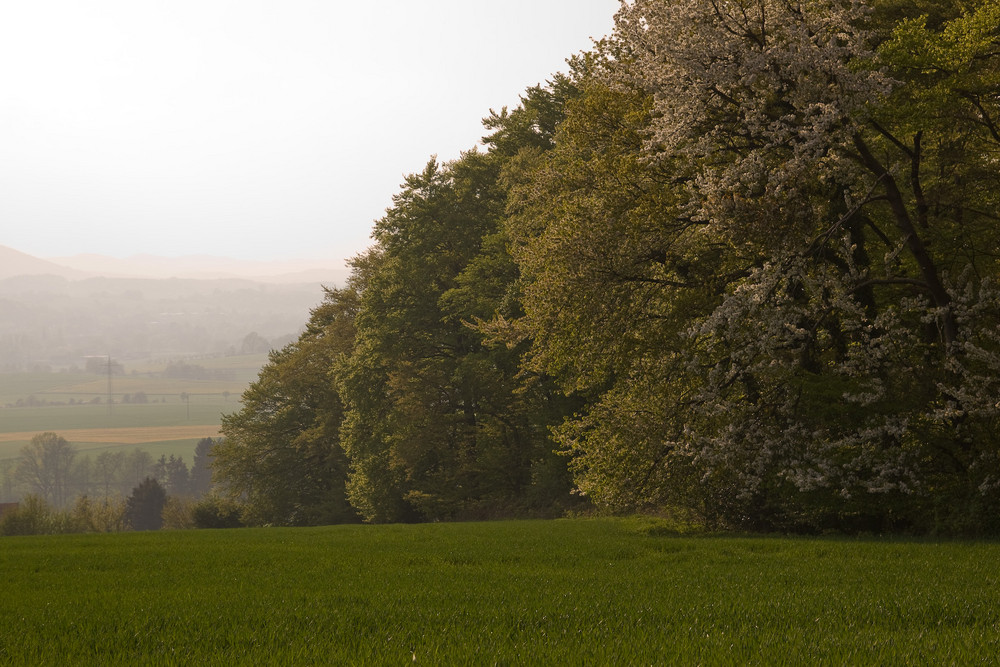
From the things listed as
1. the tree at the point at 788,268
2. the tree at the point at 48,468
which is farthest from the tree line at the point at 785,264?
the tree at the point at 48,468

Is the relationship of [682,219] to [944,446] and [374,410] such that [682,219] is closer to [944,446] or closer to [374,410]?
[944,446]

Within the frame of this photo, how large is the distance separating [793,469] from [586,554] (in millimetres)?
6412

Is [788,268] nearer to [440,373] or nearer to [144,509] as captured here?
[440,373]

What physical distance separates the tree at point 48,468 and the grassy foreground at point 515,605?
202 m

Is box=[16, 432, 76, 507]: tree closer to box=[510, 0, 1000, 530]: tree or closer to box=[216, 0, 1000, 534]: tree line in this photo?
box=[216, 0, 1000, 534]: tree line

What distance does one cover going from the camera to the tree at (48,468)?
19325 centimetres

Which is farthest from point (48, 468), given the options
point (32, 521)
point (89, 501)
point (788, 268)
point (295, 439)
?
point (788, 268)

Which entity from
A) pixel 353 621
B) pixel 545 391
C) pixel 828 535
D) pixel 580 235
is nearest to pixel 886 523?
pixel 828 535

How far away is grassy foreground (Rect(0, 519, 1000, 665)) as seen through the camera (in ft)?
26.1

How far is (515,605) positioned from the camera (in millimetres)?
10836

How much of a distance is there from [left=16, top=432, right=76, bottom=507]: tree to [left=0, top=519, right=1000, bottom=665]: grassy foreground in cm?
20206

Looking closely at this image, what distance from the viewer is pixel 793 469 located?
20625 millimetres

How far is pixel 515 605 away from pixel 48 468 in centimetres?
21598

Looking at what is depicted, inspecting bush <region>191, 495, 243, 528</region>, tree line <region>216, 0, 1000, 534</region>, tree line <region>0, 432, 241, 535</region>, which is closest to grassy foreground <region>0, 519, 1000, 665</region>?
tree line <region>216, 0, 1000, 534</region>
